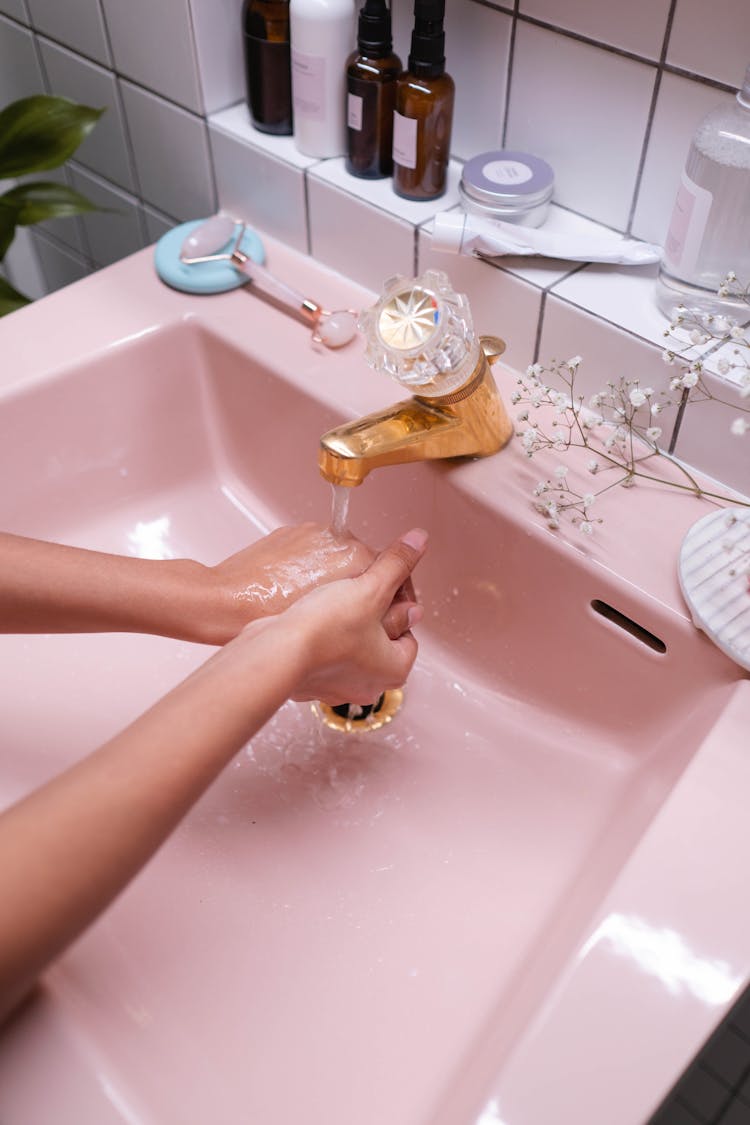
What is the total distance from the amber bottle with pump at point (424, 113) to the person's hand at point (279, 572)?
30 cm

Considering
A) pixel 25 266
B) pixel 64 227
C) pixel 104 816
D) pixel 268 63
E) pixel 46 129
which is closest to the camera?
pixel 104 816

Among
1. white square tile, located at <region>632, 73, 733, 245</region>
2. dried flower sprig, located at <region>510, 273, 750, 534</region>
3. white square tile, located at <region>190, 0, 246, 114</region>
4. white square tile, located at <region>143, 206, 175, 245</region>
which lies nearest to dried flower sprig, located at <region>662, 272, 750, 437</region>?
dried flower sprig, located at <region>510, 273, 750, 534</region>

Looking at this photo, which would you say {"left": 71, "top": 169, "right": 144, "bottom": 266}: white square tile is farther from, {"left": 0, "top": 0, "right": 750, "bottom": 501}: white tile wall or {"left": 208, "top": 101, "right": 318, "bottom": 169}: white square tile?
{"left": 208, "top": 101, "right": 318, "bottom": 169}: white square tile

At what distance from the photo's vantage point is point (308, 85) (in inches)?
31.8

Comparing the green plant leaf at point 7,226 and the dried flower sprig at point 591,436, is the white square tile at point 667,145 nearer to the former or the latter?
the dried flower sprig at point 591,436

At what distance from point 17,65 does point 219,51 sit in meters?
0.35

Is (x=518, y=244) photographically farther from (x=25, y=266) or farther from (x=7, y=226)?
(x=25, y=266)

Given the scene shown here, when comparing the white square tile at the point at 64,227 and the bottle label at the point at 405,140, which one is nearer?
the bottle label at the point at 405,140

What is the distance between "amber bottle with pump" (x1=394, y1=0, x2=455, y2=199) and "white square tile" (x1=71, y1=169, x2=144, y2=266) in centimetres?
38

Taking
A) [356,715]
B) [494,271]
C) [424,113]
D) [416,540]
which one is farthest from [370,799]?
[424,113]

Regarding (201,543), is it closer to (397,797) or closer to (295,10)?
(397,797)

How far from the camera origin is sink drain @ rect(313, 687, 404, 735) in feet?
2.51

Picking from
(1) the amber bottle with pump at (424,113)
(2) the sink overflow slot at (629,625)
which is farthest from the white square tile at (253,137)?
(2) the sink overflow slot at (629,625)

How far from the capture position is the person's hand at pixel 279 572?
2.29ft
